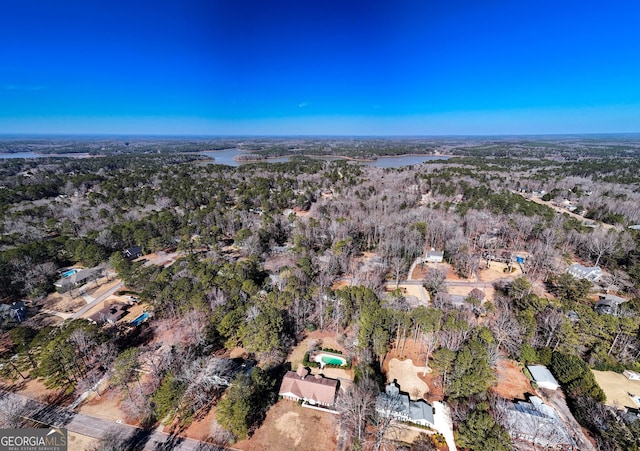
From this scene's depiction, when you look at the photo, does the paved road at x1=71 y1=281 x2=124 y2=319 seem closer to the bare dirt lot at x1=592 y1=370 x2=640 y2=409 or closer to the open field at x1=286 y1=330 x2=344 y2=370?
the open field at x1=286 y1=330 x2=344 y2=370

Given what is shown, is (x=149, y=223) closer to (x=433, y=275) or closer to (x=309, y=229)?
(x=309, y=229)

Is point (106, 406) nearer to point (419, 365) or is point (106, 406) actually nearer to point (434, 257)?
point (419, 365)

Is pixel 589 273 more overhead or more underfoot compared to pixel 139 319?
more overhead

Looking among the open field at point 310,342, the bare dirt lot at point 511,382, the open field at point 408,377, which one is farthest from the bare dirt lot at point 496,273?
the open field at point 310,342

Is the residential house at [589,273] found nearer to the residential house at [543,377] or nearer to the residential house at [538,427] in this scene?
the residential house at [543,377]

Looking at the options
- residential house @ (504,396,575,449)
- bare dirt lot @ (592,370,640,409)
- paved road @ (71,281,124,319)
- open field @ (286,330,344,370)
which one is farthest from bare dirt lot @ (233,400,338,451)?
paved road @ (71,281,124,319)

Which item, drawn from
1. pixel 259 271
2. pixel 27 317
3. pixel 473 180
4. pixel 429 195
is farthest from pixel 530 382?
pixel 473 180

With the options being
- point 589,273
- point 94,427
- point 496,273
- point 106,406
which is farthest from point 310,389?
point 589,273
